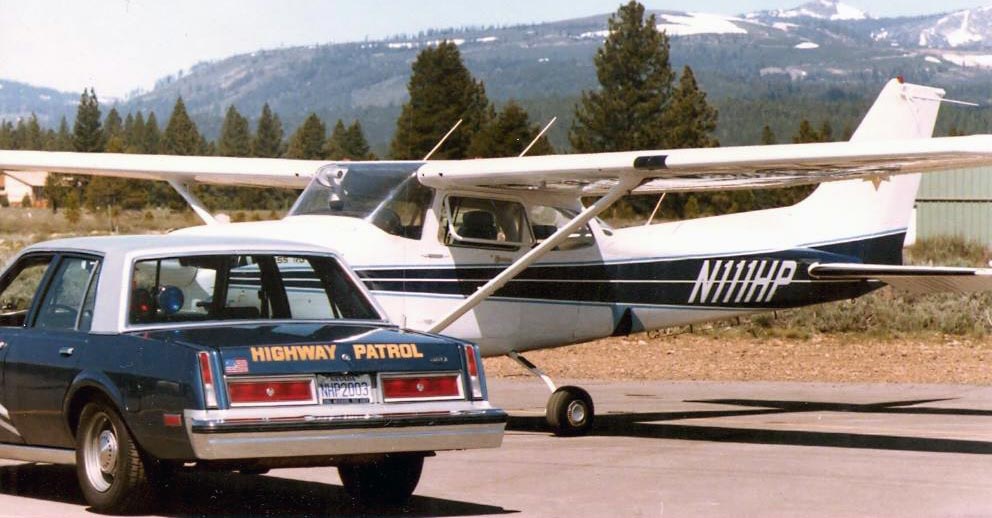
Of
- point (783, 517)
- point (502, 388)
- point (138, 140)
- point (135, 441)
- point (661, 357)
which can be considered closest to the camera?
point (135, 441)

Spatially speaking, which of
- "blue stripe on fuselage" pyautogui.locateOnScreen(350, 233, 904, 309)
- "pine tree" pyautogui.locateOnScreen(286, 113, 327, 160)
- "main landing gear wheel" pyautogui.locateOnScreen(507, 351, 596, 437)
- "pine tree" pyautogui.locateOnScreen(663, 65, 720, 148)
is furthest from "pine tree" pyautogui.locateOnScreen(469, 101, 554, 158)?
"pine tree" pyautogui.locateOnScreen(286, 113, 327, 160)

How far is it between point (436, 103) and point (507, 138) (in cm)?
1688

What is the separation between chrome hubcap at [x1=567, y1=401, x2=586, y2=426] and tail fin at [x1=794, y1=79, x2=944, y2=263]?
374cm

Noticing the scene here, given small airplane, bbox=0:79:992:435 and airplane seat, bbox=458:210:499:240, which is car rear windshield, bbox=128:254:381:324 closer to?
small airplane, bbox=0:79:992:435

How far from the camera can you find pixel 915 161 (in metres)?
12.9

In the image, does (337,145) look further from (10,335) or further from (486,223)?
(10,335)

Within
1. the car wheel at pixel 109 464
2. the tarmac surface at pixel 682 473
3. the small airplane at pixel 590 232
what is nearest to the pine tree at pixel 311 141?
the small airplane at pixel 590 232

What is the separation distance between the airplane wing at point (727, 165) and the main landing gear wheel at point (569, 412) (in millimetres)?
1915

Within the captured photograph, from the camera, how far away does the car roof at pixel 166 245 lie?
9281 mm

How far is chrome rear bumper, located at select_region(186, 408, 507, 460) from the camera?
8039mm

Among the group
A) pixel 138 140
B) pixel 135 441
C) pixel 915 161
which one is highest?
pixel 915 161

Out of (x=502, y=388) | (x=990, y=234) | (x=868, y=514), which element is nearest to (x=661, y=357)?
(x=502, y=388)

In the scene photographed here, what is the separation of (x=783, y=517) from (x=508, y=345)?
6.08 metres

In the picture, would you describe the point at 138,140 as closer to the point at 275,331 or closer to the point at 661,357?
the point at 661,357
